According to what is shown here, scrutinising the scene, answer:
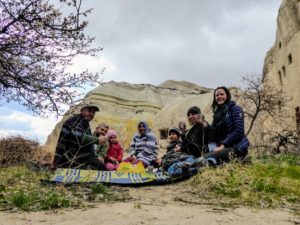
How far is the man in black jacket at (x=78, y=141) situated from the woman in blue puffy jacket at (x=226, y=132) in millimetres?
1943

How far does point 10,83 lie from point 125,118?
19.0m

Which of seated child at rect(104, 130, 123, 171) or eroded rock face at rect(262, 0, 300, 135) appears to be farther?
eroded rock face at rect(262, 0, 300, 135)

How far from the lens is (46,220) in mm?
3098

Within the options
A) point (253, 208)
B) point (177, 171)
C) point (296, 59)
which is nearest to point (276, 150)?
point (177, 171)

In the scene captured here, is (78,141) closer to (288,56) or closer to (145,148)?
(145,148)

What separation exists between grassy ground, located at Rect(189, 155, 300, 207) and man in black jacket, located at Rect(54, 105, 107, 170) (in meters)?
2.16

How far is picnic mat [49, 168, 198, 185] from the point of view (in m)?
5.21

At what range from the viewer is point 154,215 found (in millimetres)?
3281

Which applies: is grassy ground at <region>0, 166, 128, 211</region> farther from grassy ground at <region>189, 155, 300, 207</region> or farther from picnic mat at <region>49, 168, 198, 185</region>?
grassy ground at <region>189, 155, 300, 207</region>

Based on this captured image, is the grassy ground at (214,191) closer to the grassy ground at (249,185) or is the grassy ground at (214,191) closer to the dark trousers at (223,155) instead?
the grassy ground at (249,185)

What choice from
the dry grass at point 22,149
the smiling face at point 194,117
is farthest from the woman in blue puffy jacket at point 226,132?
the dry grass at point 22,149

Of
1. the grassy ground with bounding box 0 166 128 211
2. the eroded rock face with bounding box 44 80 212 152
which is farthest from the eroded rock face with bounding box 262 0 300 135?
the grassy ground with bounding box 0 166 128 211

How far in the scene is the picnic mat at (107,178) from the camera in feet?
17.1

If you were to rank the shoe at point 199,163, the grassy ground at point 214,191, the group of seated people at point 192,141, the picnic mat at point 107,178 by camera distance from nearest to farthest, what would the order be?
the grassy ground at point 214,191 < the picnic mat at point 107,178 < the shoe at point 199,163 < the group of seated people at point 192,141
